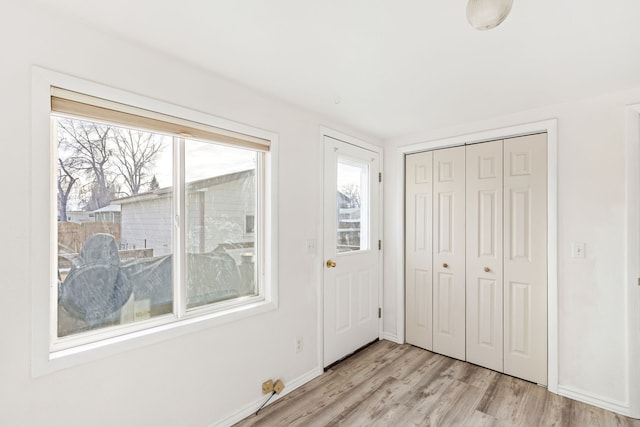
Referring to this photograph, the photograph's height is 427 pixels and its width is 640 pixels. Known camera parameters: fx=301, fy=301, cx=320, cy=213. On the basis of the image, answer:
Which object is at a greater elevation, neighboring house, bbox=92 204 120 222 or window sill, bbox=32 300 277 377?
neighboring house, bbox=92 204 120 222

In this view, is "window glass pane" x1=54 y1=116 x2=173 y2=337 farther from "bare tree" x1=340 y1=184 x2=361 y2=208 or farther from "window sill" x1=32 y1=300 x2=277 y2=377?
"bare tree" x1=340 y1=184 x2=361 y2=208

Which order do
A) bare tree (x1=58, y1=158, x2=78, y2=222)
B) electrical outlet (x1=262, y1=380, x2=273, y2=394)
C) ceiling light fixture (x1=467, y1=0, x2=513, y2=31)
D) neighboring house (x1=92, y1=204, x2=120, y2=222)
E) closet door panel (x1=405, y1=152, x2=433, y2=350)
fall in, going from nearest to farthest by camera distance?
ceiling light fixture (x1=467, y1=0, x2=513, y2=31) → bare tree (x1=58, y1=158, x2=78, y2=222) → neighboring house (x1=92, y1=204, x2=120, y2=222) → electrical outlet (x1=262, y1=380, x2=273, y2=394) → closet door panel (x1=405, y1=152, x2=433, y2=350)

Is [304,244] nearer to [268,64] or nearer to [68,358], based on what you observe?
[268,64]

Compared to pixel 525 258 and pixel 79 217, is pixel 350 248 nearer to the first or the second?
pixel 525 258

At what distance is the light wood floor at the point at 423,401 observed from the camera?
205 centimetres

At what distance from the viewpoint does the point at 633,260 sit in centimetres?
208

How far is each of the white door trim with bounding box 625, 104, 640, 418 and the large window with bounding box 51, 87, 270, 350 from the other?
2.58 metres

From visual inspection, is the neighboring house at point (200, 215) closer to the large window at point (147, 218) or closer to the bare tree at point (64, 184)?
the large window at point (147, 218)

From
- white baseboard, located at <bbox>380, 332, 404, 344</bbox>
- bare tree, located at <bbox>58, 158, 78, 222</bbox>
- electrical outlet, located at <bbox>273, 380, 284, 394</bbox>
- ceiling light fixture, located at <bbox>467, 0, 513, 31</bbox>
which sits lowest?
white baseboard, located at <bbox>380, 332, 404, 344</bbox>

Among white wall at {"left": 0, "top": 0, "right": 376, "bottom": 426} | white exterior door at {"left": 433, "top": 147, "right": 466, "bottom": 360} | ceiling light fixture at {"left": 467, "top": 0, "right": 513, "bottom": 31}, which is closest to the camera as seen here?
ceiling light fixture at {"left": 467, "top": 0, "right": 513, "bottom": 31}

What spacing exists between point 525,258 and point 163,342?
2780 millimetres

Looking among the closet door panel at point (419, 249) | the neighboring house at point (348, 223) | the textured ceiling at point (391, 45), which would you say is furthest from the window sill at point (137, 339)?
the closet door panel at point (419, 249)

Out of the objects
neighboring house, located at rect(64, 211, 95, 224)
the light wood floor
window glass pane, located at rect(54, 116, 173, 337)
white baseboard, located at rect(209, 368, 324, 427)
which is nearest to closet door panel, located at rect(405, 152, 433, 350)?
the light wood floor

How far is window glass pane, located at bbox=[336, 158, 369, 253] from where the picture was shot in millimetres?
2959
